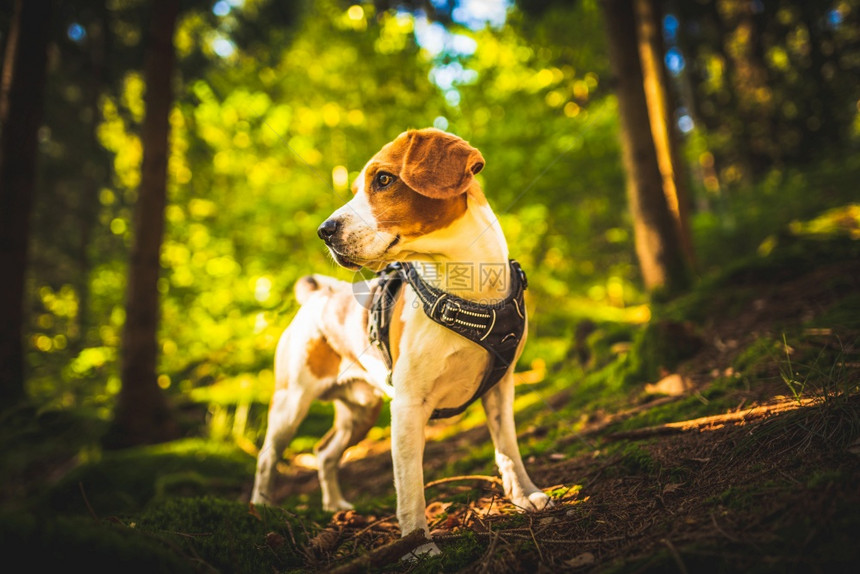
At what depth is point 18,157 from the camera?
220 inches

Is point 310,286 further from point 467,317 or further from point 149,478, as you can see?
point 149,478

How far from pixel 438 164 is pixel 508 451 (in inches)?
63.2

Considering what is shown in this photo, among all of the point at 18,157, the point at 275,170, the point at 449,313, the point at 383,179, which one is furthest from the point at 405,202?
the point at 275,170

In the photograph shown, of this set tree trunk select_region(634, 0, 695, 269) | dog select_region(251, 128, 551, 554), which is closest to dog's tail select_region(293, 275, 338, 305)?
dog select_region(251, 128, 551, 554)

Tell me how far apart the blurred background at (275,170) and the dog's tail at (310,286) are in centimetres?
100

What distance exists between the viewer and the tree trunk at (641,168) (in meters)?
6.28

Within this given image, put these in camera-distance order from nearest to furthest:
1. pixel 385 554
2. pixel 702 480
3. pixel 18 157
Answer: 1. pixel 385 554
2. pixel 702 480
3. pixel 18 157

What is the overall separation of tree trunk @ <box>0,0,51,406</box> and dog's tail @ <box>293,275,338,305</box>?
3.90 metres

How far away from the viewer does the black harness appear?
94.0 inches

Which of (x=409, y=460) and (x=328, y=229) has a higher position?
(x=328, y=229)

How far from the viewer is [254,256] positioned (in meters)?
8.57

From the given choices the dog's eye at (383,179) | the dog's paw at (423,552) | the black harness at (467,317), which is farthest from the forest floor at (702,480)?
the dog's eye at (383,179)

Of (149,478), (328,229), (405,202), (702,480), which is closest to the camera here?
(702,480)

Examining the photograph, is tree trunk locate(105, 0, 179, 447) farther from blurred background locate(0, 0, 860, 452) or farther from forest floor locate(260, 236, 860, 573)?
forest floor locate(260, 236, 860, 573)
